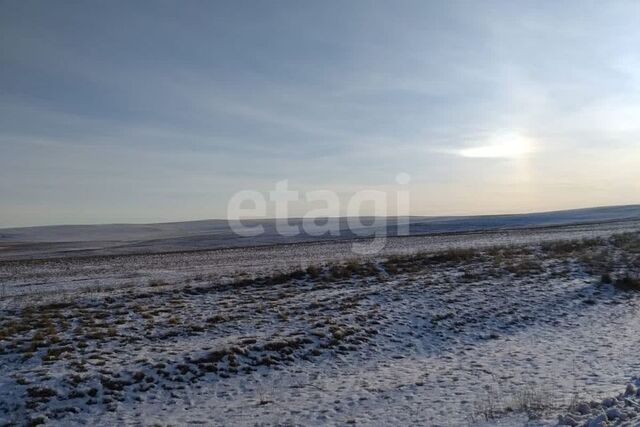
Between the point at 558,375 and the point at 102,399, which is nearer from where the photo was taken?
the point at 102,399

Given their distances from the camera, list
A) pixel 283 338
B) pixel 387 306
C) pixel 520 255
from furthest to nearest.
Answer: pixel 520 255 < pixel 387 306 < pixel 283 338

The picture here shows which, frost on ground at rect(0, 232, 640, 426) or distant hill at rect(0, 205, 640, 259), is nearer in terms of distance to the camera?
frost on ground at rect(0, 232, 640, 426)

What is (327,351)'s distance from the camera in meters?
13.1

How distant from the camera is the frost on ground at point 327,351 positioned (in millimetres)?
9484

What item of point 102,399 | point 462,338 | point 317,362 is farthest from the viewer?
point 462,338

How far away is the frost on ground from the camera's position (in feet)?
31.1

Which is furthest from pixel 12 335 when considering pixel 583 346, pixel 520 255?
pixel 520 255

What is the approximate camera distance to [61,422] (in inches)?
357

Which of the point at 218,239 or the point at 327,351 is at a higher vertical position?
the point at 327,351

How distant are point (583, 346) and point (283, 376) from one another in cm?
832

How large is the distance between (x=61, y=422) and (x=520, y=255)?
2518cm

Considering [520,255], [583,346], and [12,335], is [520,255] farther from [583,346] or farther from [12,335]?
[12,335]

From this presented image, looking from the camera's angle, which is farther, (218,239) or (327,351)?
(218,239)

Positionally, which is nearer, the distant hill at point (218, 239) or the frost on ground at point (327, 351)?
the frost on ground at point (327, 351)
